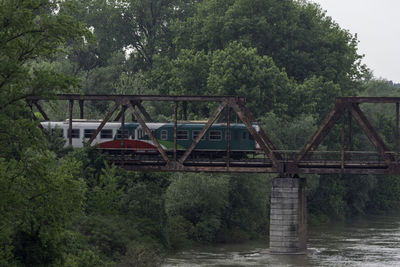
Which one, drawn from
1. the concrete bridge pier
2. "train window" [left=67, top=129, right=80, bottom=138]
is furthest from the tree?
"train window" [left=67, top=129, right=80, bottom=138]

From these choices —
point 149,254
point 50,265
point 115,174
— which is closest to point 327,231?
point 115,174

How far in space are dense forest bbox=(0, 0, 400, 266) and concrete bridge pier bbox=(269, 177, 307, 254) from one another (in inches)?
276

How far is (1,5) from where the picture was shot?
969 inches

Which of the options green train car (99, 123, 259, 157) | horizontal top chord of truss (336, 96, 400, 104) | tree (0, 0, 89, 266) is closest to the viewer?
tree (0, 0, 89, 266)

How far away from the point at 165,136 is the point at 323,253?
14.9 m

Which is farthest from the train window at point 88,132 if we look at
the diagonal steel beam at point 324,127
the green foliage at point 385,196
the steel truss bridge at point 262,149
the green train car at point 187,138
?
the green foliage at point 385,196

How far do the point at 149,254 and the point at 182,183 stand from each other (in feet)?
53.2

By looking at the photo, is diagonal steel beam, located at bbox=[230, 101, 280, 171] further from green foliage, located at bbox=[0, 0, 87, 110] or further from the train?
green foliage, located at bbox=[0, 0, 87, 110]

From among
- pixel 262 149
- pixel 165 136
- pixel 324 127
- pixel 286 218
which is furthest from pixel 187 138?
pixel 324 127

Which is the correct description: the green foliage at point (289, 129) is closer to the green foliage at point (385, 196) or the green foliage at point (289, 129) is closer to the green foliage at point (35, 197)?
the green foliage at point (385, 196)

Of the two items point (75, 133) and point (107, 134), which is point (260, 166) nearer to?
point (107, 134)

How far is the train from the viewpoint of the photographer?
201 feet

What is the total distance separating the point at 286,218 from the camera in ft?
182

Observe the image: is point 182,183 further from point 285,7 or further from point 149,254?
point 285,7
